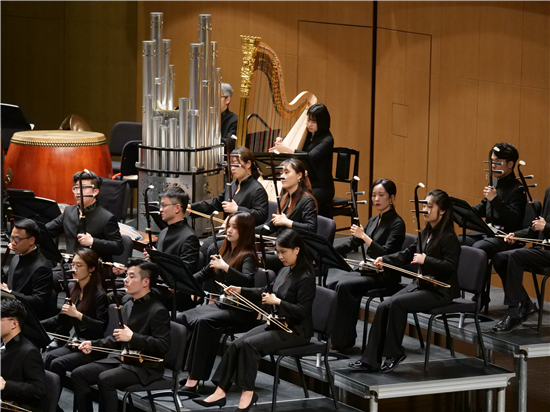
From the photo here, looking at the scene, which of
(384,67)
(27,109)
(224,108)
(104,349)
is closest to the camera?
(104,349)

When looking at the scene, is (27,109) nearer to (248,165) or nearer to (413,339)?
(248,165)

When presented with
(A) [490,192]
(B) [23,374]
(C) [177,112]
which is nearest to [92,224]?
(C) [177,112]

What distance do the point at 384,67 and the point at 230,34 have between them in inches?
62.9

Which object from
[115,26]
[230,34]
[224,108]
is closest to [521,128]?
[224,108]

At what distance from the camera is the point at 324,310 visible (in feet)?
15.9

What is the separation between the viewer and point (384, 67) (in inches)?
346

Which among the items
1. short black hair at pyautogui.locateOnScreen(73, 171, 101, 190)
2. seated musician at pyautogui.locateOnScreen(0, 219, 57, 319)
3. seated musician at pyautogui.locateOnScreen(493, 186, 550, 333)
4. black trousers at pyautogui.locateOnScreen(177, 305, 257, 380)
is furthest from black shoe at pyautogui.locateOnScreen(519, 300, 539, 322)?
seated musician at pyautogui.locateOnScreen(0, 219, 57, 319)

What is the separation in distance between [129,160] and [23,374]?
346 cm

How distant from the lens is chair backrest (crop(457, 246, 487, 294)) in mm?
5266

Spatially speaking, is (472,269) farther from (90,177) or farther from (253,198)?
(90,177)

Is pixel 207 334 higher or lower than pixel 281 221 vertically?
lower

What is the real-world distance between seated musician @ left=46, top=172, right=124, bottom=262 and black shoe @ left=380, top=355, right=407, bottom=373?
6.07 feet

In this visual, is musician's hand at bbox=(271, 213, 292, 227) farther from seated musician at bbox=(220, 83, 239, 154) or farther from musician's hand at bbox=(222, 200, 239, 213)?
seated musician at bbox=(220, 83, 239, 154)

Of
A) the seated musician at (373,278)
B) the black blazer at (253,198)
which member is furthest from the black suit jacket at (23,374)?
the black blazer at (253,198)
